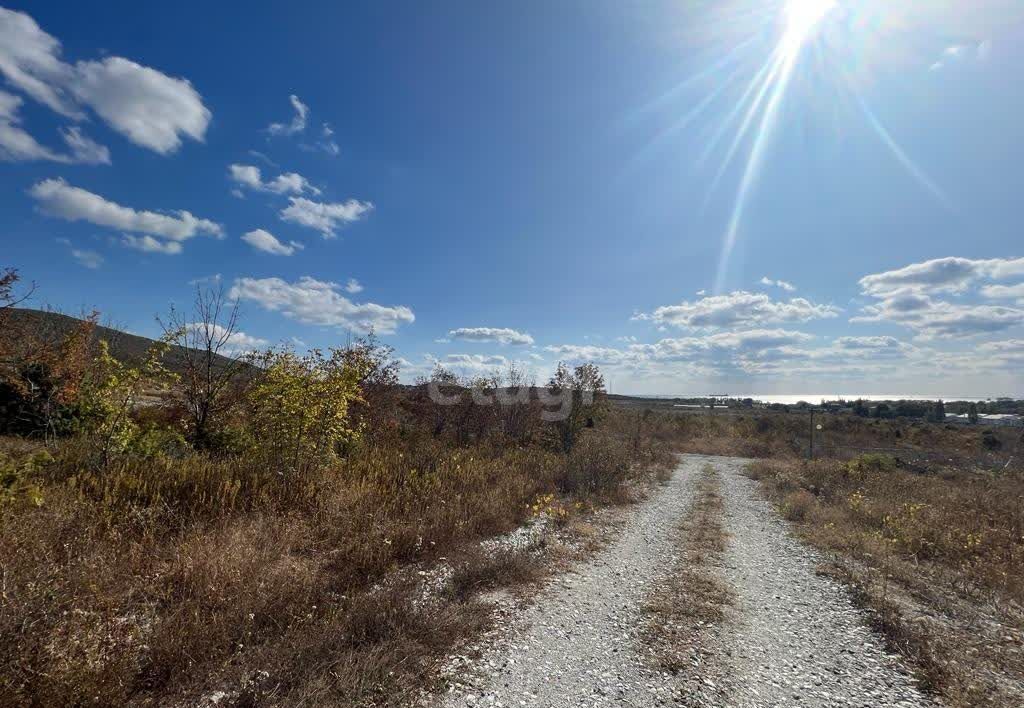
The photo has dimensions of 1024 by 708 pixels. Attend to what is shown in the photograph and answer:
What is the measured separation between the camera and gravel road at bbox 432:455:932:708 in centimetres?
338

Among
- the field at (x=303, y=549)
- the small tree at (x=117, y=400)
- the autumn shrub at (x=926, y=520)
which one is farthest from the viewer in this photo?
the small tree at (x=117, y=400)

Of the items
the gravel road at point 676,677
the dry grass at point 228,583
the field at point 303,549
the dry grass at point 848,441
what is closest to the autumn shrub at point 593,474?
the field at point 303,549

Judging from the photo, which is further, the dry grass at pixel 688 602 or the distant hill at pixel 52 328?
the distant hill at pixel 52 328

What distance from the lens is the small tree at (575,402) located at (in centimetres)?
1667

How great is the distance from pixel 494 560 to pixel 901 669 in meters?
3.99

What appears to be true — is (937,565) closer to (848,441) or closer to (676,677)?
(676,677)

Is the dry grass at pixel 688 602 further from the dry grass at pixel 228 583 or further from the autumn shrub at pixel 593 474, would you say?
the autumn shrub at pixel 593 474

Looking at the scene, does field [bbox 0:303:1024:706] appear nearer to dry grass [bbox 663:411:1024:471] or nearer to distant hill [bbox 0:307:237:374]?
distant hill [bbox 0:307:237:374]

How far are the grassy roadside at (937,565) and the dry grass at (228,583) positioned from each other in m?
3.96

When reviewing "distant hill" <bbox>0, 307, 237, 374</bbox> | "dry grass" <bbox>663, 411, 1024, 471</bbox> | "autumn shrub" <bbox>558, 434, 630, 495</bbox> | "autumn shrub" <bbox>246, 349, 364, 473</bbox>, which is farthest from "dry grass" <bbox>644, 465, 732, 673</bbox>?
"dry grass" <bbox>663, 411, 1024, 471</bbox>

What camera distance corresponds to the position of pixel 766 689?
11.5 ft

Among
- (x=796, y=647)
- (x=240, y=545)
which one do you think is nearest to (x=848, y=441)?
(x=796, y=647)

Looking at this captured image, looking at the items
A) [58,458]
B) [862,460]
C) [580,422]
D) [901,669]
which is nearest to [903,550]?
[901,669]

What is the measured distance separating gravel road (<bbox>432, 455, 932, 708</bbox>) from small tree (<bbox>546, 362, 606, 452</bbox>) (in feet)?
33.2
